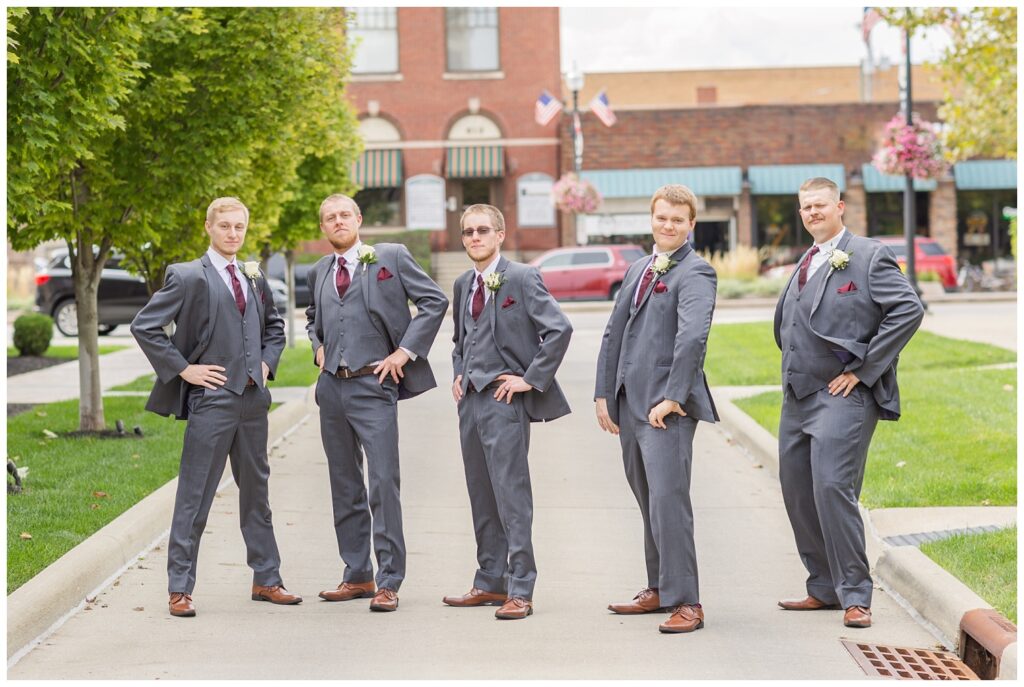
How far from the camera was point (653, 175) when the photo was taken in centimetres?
4547

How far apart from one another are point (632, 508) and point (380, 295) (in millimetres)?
3490

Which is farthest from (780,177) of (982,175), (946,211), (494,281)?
(494,281)

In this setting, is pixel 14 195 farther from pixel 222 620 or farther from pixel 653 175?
pixel 653 175

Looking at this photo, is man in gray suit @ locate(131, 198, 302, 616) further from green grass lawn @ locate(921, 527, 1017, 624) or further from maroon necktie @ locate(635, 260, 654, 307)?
green grass lawn @ locate(921, 527, 1017, 624)

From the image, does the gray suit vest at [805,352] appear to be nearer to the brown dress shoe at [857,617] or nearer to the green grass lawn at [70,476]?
the brown dress shoe at [857,617]

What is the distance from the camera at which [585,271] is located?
3709cm

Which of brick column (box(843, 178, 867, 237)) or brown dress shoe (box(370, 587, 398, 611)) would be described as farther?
brick column (box(843, 178, 867, 237))

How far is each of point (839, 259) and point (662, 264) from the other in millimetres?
811

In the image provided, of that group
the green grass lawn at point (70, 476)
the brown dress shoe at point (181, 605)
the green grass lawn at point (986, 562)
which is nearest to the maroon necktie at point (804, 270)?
the green grass lawn at point (986, 562)

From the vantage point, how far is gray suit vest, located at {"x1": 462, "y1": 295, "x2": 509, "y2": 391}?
689cm

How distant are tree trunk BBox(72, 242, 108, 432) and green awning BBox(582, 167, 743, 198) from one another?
107ft

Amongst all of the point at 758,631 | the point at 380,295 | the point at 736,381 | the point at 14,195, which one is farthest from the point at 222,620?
the point at 736,381

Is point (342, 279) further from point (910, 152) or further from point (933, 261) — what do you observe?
point (933, 261)

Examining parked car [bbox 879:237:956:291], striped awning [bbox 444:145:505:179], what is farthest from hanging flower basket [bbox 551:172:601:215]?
parked car [bbox 879:237:956:291]
